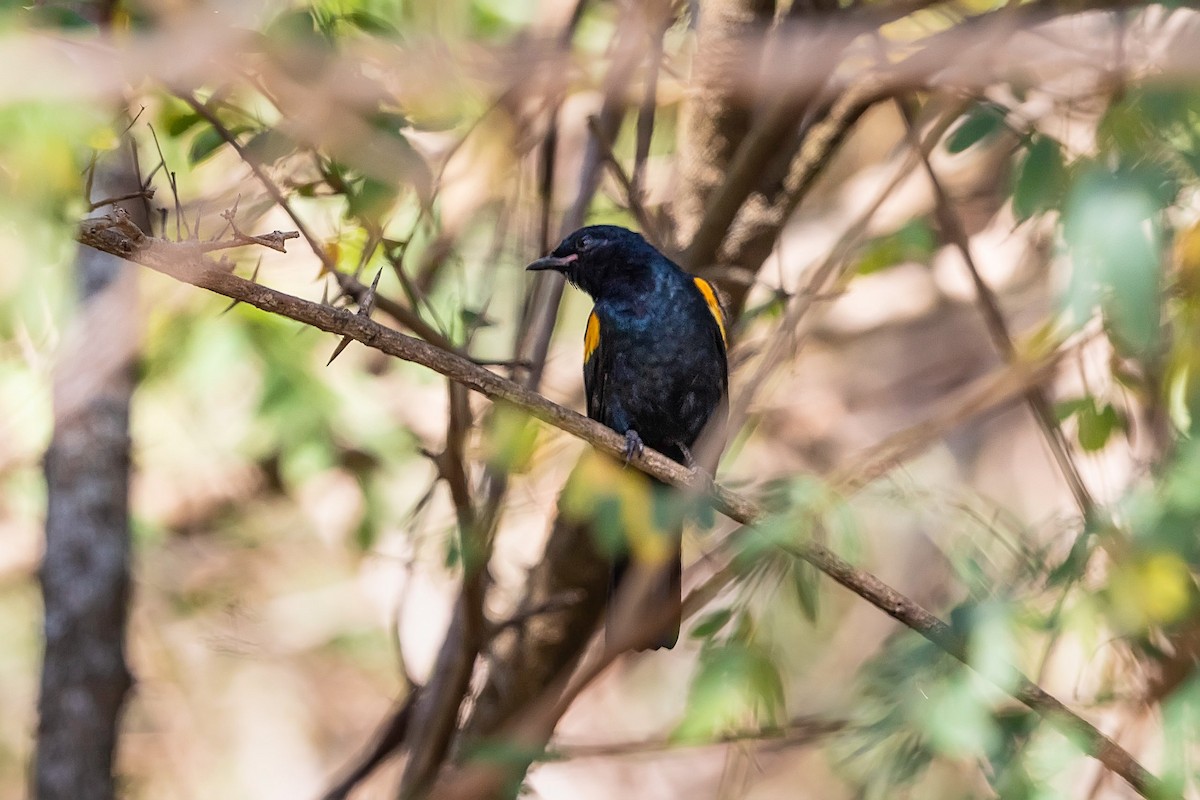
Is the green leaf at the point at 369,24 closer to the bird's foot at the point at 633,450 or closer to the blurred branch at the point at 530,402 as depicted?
the blurred branch at the point at 530,402

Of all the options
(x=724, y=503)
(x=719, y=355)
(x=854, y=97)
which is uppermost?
(x=854, y=97)

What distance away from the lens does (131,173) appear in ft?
15.9

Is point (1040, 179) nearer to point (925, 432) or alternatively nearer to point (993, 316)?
point (925, 432)

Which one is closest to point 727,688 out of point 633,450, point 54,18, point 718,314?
point 633,450

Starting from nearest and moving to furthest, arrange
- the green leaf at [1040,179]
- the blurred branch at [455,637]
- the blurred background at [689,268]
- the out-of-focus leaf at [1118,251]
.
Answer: the out-of-focus leaf at [1118,251] < the green leaf at [1040,179] < the blurred background at [689,268] < the blurred branch at [455,637]

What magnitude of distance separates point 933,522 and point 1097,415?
7.89 feet

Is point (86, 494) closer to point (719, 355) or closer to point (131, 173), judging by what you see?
point (131, 173)

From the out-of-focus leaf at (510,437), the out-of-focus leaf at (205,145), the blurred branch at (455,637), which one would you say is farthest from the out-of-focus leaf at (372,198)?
the out-of-focus leaf at (510,437)

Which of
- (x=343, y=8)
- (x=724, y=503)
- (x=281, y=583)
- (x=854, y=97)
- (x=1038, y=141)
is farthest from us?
(x=281, y=583)

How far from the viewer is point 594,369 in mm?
5223

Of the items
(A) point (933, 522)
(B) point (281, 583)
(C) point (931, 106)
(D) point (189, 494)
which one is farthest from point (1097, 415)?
(B) point (281, 583)

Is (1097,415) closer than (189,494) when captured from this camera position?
Yes

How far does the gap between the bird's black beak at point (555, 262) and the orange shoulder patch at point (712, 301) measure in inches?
19.3

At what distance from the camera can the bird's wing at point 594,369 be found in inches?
204
